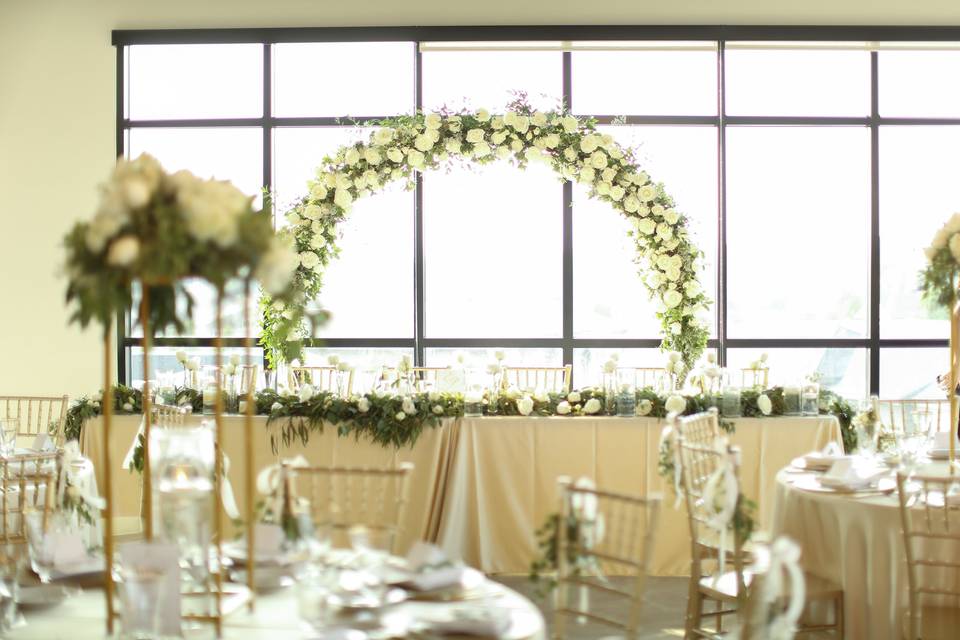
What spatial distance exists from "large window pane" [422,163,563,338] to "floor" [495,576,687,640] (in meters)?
3.18

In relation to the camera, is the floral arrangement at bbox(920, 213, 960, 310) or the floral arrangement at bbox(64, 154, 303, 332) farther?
the floral arrangement at bbox(920, 213, 960, 310)

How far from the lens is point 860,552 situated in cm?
377

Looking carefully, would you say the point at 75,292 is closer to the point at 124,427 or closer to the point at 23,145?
the point at 124,427

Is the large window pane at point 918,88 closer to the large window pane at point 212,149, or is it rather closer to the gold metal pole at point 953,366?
the gold metal pole at point 953,366

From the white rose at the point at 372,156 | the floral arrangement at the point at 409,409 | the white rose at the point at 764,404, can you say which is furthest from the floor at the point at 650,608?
the white rose at the point at 372,156

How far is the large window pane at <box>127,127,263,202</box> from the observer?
27.3 feet

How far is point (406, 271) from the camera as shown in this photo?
838 centimetres

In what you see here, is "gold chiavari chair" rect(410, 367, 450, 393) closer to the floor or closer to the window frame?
the window frame

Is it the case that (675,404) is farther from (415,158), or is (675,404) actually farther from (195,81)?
(195,81)

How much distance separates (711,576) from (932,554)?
2.78ft

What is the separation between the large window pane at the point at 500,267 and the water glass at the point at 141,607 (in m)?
6.18

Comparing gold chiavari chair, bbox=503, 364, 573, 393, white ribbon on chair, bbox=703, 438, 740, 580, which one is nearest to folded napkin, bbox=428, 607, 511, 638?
white ribbon on chair, bbox=703, 438, 740, 580

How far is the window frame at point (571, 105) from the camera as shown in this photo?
8062 millimetres

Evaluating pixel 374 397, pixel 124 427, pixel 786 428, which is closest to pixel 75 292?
pixel 374 397
